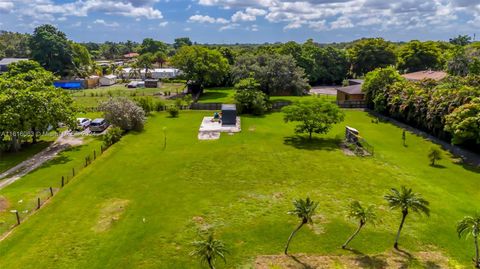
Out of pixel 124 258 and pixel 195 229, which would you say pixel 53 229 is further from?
pixel 195 229

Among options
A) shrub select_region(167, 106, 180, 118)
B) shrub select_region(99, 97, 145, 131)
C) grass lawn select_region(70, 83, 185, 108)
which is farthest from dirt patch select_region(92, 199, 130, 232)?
grass lawn select_region(70, 83, 185, 108)

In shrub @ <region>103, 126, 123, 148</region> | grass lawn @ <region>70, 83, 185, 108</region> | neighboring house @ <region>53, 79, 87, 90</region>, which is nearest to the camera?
shrub @ <region>103, 126, 123, 148</region>

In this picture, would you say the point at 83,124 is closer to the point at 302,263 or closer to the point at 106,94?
the point at 106,94

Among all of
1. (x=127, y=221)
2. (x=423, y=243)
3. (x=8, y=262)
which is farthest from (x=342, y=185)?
(x=8, y=262)

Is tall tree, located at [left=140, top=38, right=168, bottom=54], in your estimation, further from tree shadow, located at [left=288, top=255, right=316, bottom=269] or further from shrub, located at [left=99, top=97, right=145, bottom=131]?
tree shadow, located at [left=288, top=255, right=316, bottom=269]

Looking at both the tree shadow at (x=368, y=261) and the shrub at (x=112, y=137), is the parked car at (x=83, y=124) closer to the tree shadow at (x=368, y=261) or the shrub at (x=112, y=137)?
the shrub at (x=112, y=137)

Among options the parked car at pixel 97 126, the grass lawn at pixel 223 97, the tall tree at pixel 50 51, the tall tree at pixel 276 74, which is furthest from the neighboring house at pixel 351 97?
the tall tree at pixel 50 51
